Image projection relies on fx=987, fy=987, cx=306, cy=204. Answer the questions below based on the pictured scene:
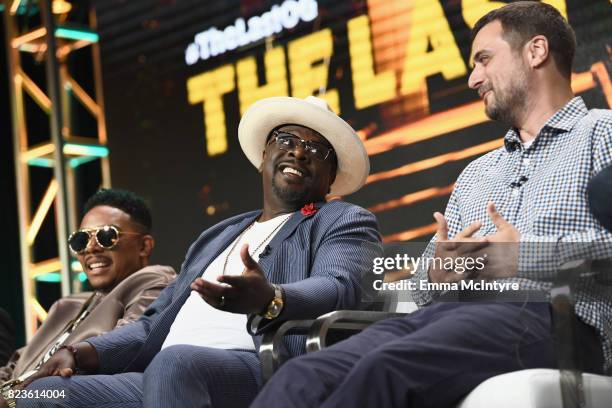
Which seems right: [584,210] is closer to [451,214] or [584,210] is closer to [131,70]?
[451,214]

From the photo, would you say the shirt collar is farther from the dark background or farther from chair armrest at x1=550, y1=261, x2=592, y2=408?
the dark background

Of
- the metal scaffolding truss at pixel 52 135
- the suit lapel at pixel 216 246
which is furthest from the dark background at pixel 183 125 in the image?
the suit lapel at pixel 216 246

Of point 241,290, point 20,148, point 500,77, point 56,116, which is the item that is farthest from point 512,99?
point 20,148

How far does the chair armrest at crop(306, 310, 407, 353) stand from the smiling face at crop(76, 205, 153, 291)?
1718 mm

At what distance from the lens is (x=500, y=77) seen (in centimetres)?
313

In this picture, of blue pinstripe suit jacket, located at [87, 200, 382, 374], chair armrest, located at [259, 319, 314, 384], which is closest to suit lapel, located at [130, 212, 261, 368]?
blue pinstripe suit jacket, located at [87, 200, 382, 374]

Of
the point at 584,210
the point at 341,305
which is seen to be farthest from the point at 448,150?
the point at 584,210

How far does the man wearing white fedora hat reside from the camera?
2908mm

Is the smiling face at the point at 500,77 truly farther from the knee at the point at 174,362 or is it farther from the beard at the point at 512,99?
the knee at the point at 174,362

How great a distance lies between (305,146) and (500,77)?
93 centimetres

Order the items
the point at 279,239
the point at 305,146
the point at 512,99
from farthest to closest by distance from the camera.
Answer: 1. the point at 305,146
2. the point at 279,239
3. the point at 512,99

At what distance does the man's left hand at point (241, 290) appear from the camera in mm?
2740

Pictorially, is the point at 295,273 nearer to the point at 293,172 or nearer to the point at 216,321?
the point at 216,321

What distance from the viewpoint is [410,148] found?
4918 mm
